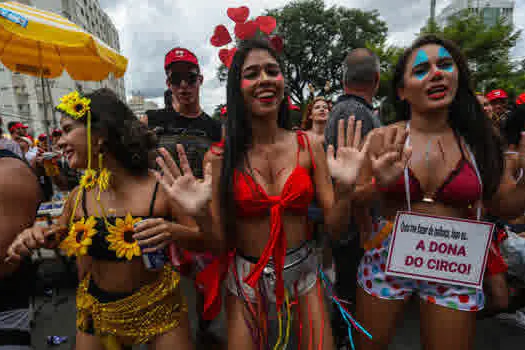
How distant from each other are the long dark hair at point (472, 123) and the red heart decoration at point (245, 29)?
0.96 meters

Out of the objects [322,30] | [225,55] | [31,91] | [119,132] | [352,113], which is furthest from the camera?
[31,91]

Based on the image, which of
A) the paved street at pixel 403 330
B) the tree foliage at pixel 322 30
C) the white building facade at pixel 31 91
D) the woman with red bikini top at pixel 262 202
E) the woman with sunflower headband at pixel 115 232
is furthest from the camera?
the white building facade at pixel 31 91

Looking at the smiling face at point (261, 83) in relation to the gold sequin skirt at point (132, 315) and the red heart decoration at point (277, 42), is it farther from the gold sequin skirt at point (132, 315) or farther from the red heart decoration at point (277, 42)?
the gold sequin skirt at point (132, 315)

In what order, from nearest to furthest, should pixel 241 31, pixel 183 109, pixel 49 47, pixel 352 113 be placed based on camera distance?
pixel 241 31, pixel 352 113, pixel 183 109, pixel 49 47

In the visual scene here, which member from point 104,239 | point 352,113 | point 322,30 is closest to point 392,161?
point 352,113

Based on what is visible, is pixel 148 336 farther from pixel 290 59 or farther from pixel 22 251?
pixel 290 59

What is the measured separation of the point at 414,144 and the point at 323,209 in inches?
27.0

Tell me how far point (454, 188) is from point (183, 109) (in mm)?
2511

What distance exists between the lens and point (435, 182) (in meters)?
1.64

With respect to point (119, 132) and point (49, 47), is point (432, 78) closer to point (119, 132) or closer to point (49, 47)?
point (119, 132)

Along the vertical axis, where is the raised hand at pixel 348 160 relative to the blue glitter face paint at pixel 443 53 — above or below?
below

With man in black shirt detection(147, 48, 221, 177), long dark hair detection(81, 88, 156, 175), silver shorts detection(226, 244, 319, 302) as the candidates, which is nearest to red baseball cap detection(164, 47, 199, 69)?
man in black shirt detection(147, 48, 221, 177)

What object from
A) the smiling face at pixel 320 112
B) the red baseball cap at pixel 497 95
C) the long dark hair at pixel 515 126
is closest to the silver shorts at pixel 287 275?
the long dark hair at pixel 515 126

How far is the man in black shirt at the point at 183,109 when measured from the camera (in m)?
2.86
